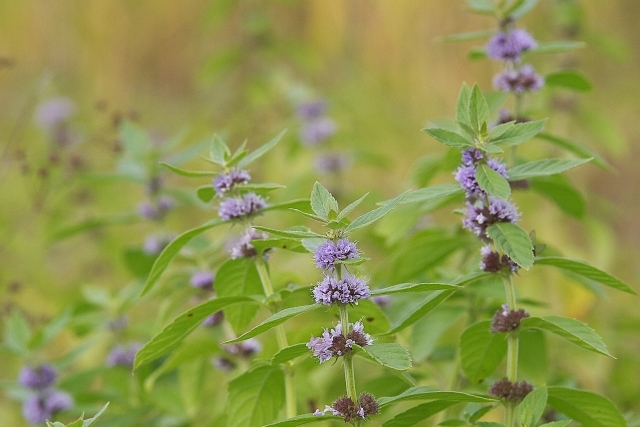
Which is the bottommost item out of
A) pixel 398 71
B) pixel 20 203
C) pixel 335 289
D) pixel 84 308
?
pixel 335 289

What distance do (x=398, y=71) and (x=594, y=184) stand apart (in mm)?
1437

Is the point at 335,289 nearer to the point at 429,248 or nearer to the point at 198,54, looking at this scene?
the point at 429,248

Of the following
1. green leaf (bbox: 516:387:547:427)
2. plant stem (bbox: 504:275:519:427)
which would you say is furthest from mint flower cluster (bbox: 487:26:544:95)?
green leaf (bbox: 516:387:547:427)

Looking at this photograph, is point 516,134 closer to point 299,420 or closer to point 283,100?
point 299,420

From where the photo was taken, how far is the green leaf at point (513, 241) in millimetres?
817

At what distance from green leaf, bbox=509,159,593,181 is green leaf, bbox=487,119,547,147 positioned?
0.03 meters

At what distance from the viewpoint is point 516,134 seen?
3.00 ft

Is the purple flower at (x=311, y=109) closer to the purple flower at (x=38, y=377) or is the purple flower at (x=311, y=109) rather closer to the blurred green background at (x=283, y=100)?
the blurred green background at (x=283, y=100)

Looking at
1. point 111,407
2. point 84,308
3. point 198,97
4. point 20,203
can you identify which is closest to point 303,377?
point 111,407

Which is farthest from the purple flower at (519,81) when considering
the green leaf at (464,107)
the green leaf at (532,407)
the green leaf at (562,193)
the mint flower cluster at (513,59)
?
the green leaf at (532,407)

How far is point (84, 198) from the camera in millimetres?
2451

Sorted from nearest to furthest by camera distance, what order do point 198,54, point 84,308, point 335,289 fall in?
point 335,289
point 84,308
point 198,54

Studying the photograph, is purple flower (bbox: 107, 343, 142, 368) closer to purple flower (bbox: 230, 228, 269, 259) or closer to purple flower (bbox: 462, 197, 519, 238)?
purple flower (bbox: 230, 228, 269, 259)

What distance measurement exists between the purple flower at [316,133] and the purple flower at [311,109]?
49mm
